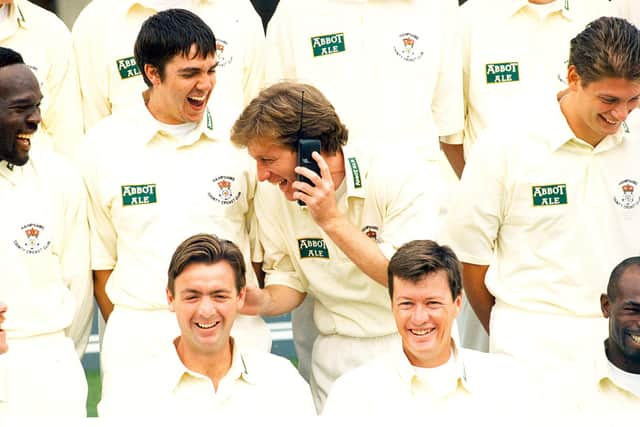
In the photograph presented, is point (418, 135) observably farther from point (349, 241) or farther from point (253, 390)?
point (253, 390)

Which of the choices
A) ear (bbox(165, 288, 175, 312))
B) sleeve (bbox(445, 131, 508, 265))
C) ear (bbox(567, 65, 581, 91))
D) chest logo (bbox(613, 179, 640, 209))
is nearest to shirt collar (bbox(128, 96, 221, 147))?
ear (bbox(165, 288, 175, 312))

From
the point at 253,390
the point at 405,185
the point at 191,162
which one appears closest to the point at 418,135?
the point at 405,185

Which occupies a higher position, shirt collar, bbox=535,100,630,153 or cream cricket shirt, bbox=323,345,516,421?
shirt collar, bbox=535,100,630,153

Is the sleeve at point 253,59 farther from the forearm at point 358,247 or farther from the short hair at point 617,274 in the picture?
the short hair at point 617,274

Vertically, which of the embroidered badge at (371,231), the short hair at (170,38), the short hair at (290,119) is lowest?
the embroidered badge at (371,231)

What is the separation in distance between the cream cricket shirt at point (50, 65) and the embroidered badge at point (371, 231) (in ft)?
4.11

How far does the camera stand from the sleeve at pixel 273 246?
231 inches

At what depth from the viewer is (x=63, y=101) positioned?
6.16m

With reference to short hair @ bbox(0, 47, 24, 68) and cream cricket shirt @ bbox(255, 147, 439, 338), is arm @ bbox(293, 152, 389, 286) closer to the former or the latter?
cream cricket shirt @ bbox(255, 147, 439, 338)

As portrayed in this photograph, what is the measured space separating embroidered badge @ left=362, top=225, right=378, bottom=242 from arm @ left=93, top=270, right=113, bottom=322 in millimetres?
996

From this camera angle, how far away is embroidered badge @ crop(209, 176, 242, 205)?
5.80m

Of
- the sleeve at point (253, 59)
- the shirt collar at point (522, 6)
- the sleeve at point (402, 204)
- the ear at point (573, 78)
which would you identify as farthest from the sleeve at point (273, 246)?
the shirt collar at point (522, 6)

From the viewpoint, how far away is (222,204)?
19.1 feet

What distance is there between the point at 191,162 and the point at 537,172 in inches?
50.9
